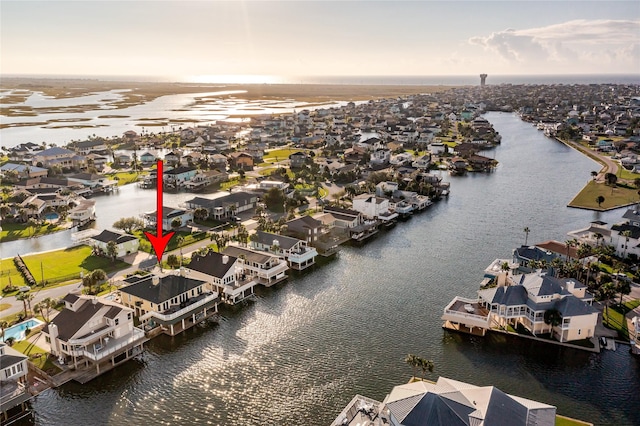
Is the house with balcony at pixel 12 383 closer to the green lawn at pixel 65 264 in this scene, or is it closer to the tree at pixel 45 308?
the tree at pixel 45 308

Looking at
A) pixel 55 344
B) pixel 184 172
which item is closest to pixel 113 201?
pixel 184 172

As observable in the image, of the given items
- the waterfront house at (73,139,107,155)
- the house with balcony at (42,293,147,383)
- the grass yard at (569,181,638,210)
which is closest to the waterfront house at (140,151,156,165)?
the waterfront house at (73,139,107,155)

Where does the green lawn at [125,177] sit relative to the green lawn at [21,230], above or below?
above

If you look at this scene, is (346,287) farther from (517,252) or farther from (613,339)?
(613,339)

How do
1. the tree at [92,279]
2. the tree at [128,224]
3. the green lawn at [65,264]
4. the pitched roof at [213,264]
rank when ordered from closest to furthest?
the tree at [92,279], the pitched roof at [213,264], the green lawn at [65,264], the tree at [128,224]

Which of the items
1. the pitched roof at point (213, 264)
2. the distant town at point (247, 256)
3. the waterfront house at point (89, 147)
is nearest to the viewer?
the distant town at point (247, 256)

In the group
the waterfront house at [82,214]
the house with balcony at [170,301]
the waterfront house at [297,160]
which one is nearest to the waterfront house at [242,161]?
the waterfront house at [297,160]

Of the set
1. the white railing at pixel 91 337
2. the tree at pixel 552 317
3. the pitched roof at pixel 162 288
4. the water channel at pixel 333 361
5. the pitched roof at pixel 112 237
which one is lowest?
the water channel at pixel 333 361

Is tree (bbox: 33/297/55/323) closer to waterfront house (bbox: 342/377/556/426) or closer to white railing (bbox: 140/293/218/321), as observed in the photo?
white railing (bbox: 140/293/218/321)
